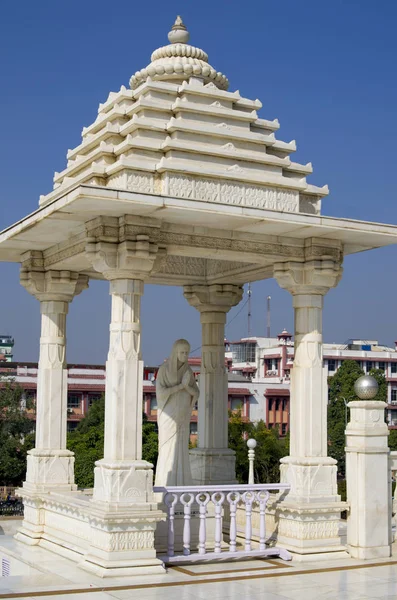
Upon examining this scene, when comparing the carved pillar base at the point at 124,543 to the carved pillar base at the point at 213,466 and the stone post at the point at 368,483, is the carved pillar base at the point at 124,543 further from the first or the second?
the carved pillar base at the point at 213,466

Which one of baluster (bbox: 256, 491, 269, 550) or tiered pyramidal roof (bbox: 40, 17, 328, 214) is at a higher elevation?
tiered pyramidal roof (bbox: 40, 17, 328, 214)

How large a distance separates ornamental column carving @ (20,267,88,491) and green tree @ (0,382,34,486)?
25.8 metres

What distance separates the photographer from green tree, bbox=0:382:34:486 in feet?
116

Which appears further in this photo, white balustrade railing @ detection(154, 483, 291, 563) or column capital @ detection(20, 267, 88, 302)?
column capital @ detection(20, 267, 88, 302)

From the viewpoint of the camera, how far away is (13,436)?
3662 cm

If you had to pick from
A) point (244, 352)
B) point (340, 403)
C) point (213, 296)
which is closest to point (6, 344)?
point (244, 352)

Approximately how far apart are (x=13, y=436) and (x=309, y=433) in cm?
2945

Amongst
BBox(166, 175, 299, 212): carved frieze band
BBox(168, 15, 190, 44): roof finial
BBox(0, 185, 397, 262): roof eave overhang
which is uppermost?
BBox(168, 15, 190, 44): roof finial

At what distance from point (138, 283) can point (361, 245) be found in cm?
278

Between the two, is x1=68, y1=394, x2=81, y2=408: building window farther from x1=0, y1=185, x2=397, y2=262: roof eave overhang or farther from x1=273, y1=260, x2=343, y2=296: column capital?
x1=273, y1=260, x2=343, y2=296: column capital

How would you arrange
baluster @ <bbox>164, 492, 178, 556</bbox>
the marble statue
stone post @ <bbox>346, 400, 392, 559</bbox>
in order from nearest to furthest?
baluster @ <bbox>164, 492, 178, 556</bbox>, stone post @ <bbox>346, 400, 392, 559</bbox>, the marble statue

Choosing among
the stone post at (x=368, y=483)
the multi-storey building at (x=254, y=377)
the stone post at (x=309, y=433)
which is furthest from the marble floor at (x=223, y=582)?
the multi-storey building at (x=254, y=377)

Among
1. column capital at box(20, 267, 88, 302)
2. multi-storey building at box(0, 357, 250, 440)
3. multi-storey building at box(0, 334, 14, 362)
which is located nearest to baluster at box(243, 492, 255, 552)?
column capital at box(20, 267, 88, 302)

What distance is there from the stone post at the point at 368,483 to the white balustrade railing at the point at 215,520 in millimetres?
761
